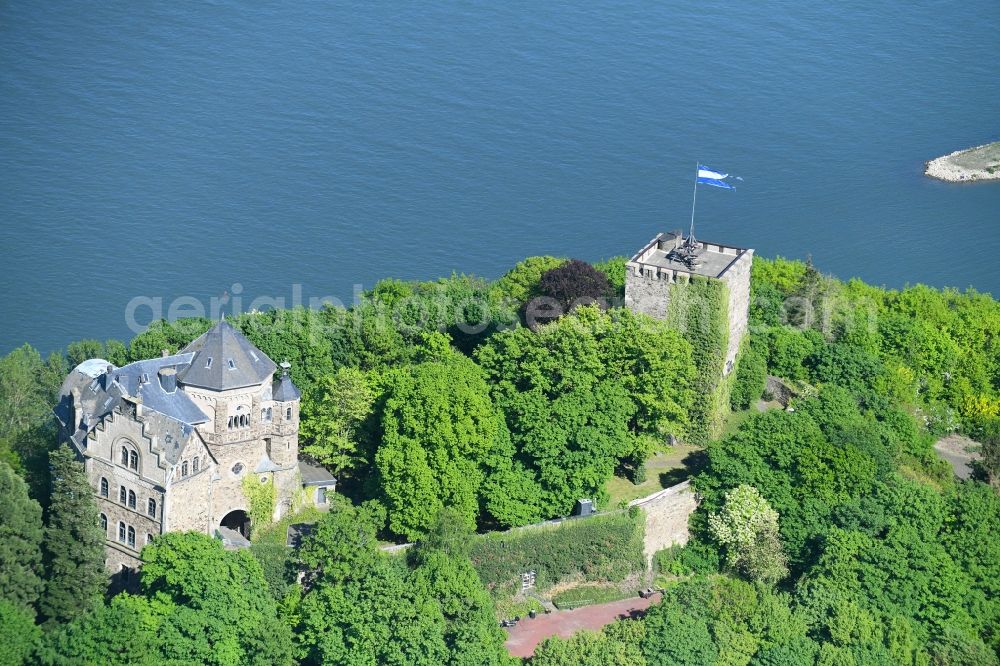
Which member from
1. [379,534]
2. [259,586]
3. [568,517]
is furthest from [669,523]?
[259,586]

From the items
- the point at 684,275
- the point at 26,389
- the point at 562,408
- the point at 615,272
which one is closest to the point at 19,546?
the point at 26,389

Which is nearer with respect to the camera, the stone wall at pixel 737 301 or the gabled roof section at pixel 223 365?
the gabled roof section at pixel 223 365

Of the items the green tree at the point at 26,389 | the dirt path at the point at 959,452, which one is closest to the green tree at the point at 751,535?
the dirt path at the point at 959,452

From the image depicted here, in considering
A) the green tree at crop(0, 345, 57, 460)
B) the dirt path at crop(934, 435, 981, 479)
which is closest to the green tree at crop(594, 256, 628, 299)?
the dirt path at crop(934, 435, 981, 479)

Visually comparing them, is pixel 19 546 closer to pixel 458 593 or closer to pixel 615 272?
pixel 458 593

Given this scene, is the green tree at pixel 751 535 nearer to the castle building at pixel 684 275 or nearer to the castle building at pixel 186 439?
the castle building at pixel 684 275

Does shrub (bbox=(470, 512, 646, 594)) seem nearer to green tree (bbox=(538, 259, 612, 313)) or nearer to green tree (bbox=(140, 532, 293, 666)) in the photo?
green tree (bbox=(140, 532, 293, 666))

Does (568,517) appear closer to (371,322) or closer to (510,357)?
(510,357)

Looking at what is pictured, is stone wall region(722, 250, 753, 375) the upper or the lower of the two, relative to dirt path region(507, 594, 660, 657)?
upper
